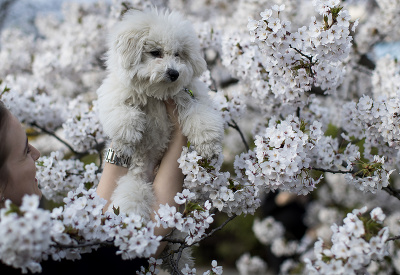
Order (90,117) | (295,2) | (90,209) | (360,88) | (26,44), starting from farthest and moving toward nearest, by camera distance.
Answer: (26,44) < (360,88) < (295,2) < (90,117) < (90,209)

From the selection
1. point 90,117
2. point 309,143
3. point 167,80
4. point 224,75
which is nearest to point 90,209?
point 167,80

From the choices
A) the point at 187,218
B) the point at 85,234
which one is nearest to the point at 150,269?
the point at 187,218

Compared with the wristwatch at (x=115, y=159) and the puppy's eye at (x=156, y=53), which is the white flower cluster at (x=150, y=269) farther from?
the puppy's eye at (x=156, y=53)

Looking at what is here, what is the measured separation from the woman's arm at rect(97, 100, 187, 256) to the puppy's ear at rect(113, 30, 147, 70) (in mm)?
271

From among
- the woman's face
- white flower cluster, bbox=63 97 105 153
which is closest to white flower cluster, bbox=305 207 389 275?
the woman's face

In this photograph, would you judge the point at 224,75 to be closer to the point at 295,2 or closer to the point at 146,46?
the point at 295,2

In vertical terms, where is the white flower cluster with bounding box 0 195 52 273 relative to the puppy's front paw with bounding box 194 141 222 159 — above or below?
above

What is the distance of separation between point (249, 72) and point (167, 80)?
0.88 metres

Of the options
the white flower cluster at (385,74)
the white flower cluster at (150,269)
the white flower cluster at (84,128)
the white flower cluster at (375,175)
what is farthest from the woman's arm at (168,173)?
the white flower cluster at (385,74)

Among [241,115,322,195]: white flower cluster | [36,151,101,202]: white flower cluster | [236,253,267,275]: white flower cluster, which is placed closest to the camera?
[241,115,322,195]: white flower cluster

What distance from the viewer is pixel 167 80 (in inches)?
68.6

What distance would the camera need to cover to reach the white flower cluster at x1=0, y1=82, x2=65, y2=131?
9.09ft

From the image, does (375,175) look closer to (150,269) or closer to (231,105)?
(231,105)

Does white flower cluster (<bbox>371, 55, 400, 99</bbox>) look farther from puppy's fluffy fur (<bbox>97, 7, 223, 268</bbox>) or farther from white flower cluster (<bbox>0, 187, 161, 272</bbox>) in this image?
white flower cluster (<bbox>0, 187, 161, 272</bbox>)
